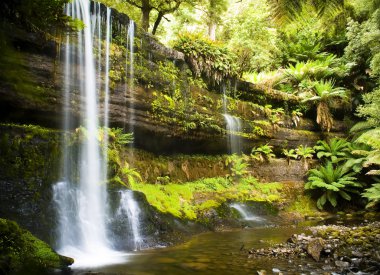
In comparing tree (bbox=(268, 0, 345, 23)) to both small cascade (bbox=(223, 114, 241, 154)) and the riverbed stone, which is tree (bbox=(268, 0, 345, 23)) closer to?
the riverbed stone

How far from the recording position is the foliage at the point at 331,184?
12906 mm

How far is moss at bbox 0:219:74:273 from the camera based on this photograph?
492 centimetres

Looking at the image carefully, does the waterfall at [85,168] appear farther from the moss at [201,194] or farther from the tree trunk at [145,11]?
the tree trunk at [145,11]

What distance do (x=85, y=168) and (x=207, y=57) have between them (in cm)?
693

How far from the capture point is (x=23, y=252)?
204 inches

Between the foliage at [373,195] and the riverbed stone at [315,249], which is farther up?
the foliage at [373,195]

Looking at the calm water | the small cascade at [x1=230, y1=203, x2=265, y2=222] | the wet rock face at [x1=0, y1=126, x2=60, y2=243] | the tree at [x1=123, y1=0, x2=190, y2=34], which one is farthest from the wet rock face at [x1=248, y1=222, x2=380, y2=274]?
the tree at [x1=123, y1=0, x2=190, y2=34]

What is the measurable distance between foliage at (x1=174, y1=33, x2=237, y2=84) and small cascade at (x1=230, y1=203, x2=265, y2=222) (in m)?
5.11

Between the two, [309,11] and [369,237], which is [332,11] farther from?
[369,237]

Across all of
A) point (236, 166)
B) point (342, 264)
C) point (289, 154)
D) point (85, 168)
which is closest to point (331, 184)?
point (289, 154)

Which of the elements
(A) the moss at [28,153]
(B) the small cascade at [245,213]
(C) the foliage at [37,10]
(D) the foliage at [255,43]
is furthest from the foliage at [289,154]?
(C) the foliage at [37,10]

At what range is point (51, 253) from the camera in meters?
5.48

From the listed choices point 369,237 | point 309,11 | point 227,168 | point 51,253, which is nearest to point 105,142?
point 51,253

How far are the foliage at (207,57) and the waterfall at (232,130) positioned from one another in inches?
29.7
